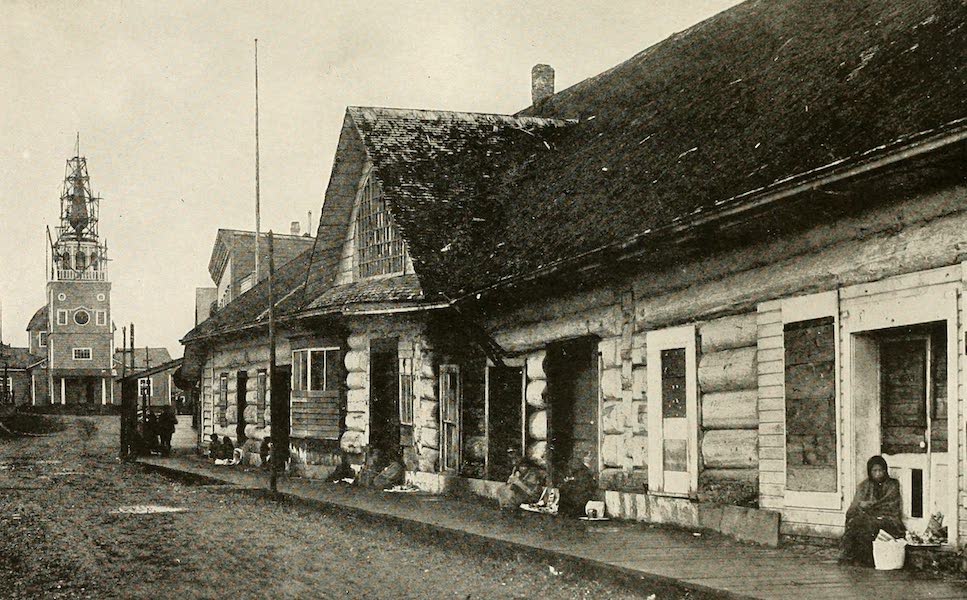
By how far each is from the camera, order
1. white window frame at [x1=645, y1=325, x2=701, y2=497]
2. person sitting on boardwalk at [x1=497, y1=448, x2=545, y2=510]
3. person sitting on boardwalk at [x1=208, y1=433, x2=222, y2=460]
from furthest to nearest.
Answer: person sitting on boardwalk at [x1=208, y1=433, x2=222, y2=460] < person sitting on boardwalk at [x1=497, y1=448, x2=545, y2=510] < white window frame at [x1=645, y1=325, x2=701, y2=497]

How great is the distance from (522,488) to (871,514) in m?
6.05

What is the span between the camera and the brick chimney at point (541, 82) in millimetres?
24703

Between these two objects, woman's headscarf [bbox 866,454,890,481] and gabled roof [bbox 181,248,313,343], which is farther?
gabled roof [bbox 181,248,313,343]

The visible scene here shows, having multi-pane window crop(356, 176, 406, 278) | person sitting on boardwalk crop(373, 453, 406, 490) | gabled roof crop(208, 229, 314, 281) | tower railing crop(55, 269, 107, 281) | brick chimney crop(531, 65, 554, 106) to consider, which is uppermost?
brick chimney crop(531, 65, 554, 106)

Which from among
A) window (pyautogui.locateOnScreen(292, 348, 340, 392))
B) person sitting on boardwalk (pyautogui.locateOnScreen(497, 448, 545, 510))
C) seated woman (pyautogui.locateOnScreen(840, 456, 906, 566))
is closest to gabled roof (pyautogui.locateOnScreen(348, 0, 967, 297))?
seated woman (pyautogui.locateOnScreen(840, 456, 906, 566))

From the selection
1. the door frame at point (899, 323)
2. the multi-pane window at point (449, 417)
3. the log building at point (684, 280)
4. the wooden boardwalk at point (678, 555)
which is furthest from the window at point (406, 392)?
the door frame at point (899, 323)

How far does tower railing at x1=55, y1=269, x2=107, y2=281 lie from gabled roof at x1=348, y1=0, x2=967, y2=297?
96.7 m

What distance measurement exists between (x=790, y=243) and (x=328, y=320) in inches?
445

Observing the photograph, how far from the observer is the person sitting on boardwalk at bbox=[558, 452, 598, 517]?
13008 millimetres

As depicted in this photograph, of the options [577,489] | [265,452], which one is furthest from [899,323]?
[265,452]

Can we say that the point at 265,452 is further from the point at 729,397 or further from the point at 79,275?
the point at 79,275

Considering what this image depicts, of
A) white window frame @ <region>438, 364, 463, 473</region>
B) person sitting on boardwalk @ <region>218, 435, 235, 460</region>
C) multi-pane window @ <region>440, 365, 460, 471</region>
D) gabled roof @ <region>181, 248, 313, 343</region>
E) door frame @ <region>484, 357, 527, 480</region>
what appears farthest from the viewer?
person sitting on boardwalk @ <region>218, 435, 235, 460</region>

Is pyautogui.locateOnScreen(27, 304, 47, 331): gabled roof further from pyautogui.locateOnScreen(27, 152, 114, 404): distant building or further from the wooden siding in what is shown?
the wooden siding

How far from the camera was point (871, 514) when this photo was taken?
332 inches
